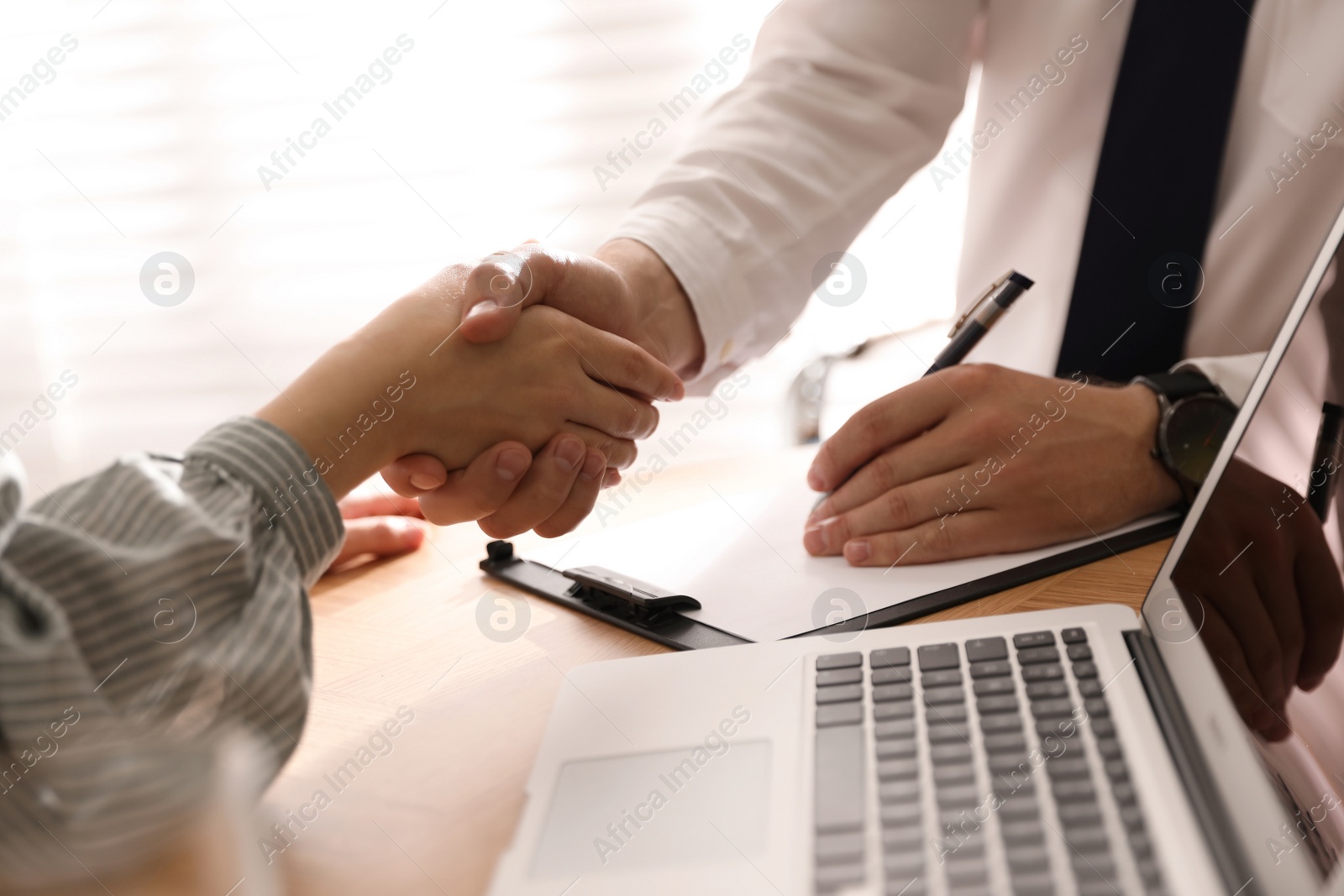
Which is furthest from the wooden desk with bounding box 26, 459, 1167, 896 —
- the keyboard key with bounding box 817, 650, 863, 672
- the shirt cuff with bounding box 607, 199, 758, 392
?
the shirt cuff with bounding box 607, 199, 758, 392

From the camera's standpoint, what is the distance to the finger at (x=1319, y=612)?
0.35 m

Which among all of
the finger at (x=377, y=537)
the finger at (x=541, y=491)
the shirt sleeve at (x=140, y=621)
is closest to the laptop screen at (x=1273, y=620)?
the shirt sleeve at (x=140, y=621)

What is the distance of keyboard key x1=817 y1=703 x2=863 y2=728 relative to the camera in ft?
1.47

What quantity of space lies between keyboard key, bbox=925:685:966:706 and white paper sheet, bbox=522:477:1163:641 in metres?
0.14

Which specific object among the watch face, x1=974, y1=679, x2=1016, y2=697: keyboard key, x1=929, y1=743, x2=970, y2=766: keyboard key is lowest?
the watch face

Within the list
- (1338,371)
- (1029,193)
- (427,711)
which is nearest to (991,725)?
(1338,371)

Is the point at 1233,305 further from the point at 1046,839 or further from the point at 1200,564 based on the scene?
the point at 1046,839

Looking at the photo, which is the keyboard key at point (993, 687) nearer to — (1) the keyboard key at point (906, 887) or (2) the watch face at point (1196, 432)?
(1) the keyboard key at point (906, 887)

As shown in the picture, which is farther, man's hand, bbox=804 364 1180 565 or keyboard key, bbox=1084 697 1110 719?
man's hand, bbox=804 364 1180 565

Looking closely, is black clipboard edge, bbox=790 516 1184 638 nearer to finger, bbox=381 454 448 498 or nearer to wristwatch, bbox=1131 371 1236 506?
wristwatch, bbox=1131 371 1236 506

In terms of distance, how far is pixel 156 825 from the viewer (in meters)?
0.24

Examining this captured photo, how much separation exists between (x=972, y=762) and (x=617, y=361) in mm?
499

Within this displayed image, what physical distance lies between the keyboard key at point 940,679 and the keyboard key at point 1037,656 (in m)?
0.03

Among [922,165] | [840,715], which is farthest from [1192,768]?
[922,165]
